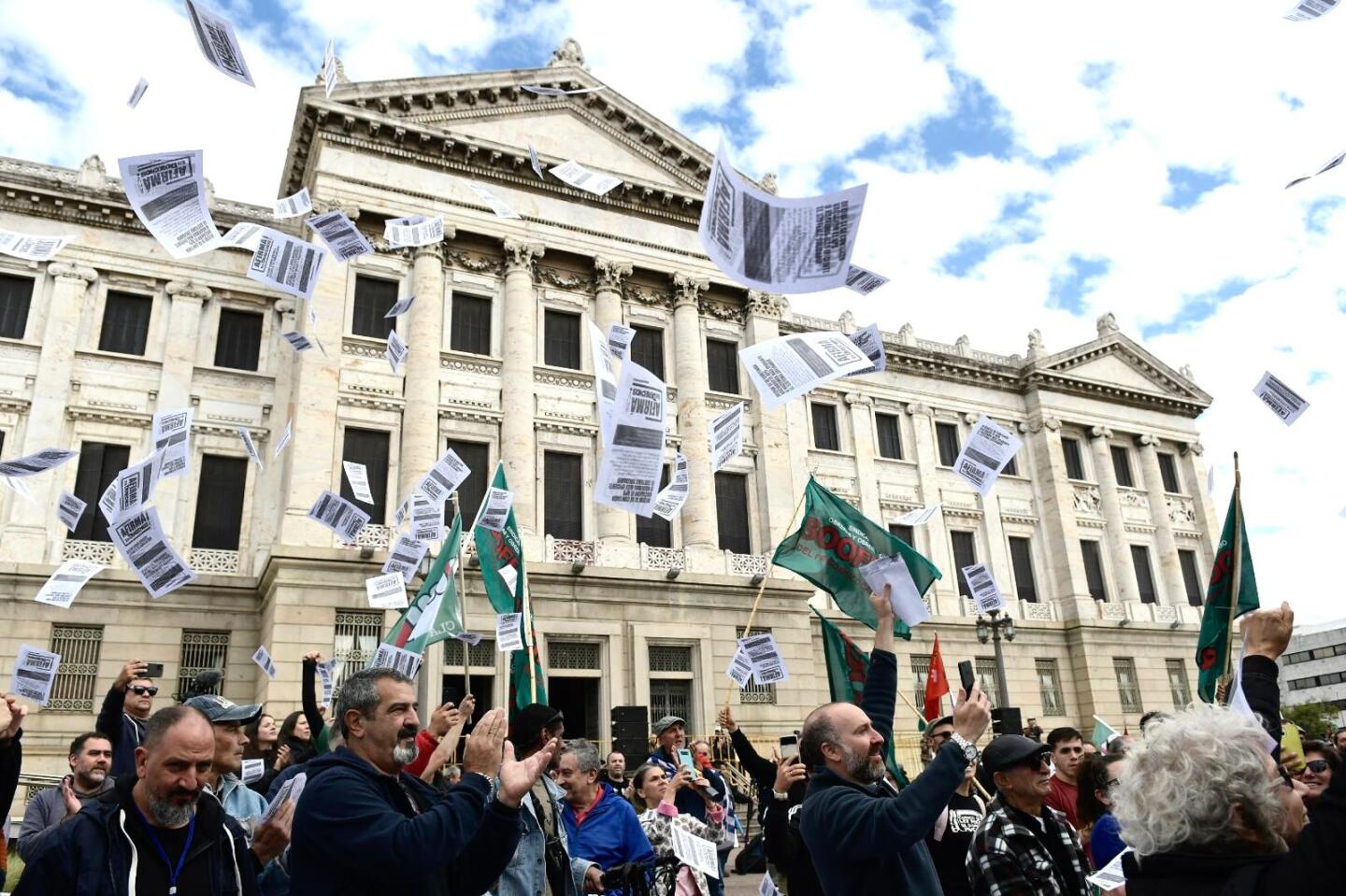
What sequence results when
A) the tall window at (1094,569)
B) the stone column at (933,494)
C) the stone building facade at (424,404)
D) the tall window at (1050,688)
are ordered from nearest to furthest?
the stone building facade at (424,404) < the stone column at (933,494) < the tall window at (1050,688) < the tall window at (1094,569)

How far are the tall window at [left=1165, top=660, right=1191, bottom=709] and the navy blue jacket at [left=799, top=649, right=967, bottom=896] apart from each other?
32992 millimetres

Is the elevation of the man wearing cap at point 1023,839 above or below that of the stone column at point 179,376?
below

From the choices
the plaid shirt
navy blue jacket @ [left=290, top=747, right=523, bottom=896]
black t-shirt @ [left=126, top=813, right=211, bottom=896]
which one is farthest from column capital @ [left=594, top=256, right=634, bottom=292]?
black t-shirt @ [left=126, top=813, right=211, bottom=896]

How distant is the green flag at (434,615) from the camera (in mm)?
10859

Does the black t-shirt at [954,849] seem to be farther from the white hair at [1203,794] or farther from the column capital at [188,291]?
the column capital at [188,291]

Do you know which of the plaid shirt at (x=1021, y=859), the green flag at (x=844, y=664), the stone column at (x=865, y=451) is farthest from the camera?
the stone column at (x=865, y=451)

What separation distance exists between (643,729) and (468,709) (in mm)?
10586

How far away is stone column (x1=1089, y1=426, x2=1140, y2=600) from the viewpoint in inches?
1284

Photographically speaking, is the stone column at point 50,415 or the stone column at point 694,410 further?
the stone column at point 694,410

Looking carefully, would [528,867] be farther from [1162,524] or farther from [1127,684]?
[1162,524]

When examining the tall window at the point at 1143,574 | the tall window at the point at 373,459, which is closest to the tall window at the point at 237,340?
the tall window at the point at 373,459

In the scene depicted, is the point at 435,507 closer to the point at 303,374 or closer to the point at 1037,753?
the point at 303,374

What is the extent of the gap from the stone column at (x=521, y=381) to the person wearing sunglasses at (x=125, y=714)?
49.2ft

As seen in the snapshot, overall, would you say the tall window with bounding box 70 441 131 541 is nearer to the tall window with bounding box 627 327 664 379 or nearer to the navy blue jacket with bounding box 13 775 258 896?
the tall window with bounding box 627 327 664 379
